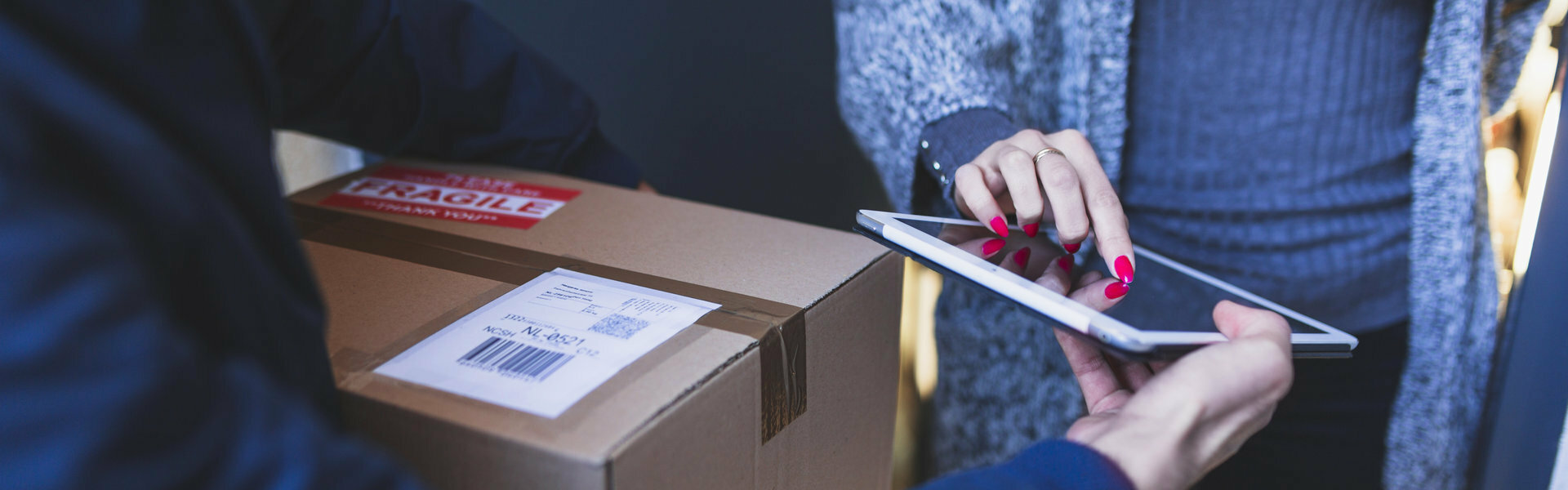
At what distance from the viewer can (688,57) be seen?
3.79 ft

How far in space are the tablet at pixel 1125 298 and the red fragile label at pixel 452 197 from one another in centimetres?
28

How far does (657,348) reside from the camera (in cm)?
46

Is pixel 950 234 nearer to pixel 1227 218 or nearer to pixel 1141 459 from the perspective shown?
pixel 1141 459

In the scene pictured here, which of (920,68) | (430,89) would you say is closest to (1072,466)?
(920,68)

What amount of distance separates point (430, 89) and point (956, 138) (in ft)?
1.52

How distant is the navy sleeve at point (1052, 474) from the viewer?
384 millimetres

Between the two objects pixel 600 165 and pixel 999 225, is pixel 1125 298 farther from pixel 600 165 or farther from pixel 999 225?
pixel 600 165

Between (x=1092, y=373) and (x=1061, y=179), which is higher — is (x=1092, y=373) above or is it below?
A: below

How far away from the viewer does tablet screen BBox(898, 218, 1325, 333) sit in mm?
519

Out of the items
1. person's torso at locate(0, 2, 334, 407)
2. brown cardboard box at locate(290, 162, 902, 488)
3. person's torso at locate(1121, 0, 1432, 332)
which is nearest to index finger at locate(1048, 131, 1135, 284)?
brown cardboard box at locate(290, 162, 902, 488)

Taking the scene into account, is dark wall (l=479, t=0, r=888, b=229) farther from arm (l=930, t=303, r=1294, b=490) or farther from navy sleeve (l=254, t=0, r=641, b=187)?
arm (l=930, t=303, r=1294, b=490)

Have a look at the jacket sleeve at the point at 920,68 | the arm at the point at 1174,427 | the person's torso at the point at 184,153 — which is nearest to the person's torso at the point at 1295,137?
the jacket sleeve at the point at 920,68

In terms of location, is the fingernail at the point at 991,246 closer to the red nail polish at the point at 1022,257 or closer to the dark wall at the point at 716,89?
the red nail polish at the point at 1022,257

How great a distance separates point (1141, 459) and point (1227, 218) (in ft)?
1.65
